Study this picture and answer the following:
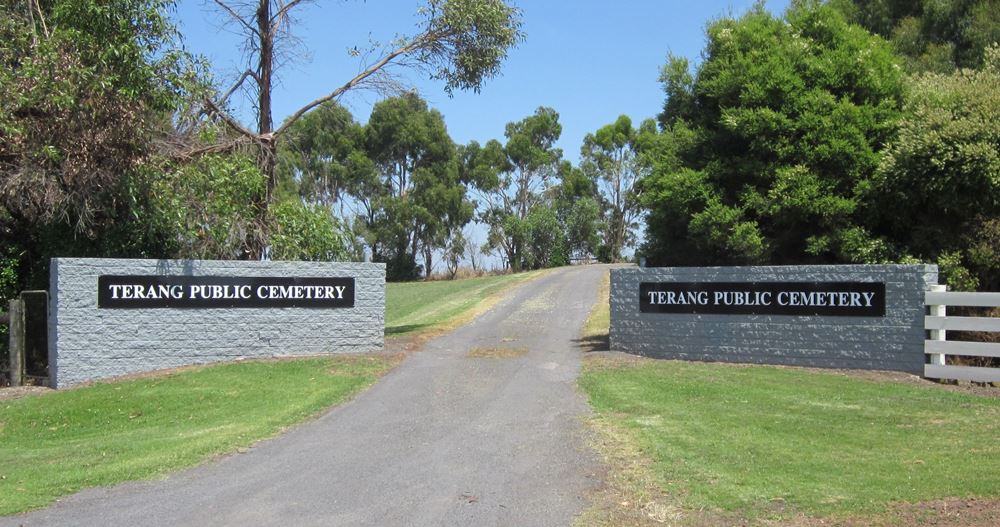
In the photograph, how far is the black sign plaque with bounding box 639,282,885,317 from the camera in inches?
532

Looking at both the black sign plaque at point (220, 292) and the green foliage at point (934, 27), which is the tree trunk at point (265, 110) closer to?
the black sign plaque at point (220, 292)

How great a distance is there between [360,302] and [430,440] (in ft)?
25.5

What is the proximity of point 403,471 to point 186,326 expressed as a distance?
29.4ft

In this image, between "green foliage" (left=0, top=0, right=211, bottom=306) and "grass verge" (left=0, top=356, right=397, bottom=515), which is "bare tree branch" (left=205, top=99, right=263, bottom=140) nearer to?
"green foliage" (left=0, top=0, right=211, bottom=306)

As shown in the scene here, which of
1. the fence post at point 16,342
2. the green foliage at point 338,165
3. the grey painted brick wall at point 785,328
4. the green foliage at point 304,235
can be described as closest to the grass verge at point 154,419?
the fence post at point 16,342

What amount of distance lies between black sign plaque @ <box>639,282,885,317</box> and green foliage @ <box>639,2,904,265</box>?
8.27 ft

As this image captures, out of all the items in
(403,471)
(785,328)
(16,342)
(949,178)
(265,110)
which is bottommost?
(403,471)

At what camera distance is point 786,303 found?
14281 millimetres

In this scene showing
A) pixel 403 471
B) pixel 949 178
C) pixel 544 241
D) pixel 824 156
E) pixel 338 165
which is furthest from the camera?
pixel 544 241

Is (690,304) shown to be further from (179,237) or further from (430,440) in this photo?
(179,237)

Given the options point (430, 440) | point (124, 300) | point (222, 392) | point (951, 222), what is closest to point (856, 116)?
point (951, 222)

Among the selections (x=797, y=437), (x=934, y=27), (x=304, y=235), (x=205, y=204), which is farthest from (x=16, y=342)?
(x=934, y=27)

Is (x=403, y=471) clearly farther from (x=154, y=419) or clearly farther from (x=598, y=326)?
(x=598, y=326)

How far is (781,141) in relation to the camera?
1684 cm
